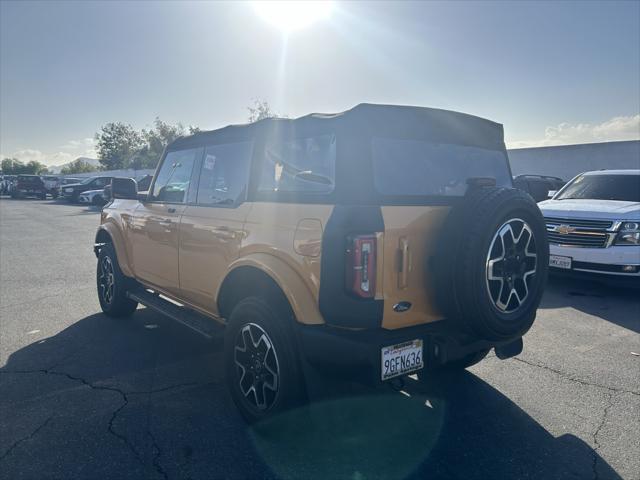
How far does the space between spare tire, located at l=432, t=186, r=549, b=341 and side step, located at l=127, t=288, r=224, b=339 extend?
1.80 meters

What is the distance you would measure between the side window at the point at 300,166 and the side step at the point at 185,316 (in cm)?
120

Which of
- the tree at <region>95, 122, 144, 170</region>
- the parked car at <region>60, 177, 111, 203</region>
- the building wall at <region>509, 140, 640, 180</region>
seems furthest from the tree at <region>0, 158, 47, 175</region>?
the building wall at <region>509, 140, 640, 180</region>

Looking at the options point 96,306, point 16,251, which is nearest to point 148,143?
point 16,251

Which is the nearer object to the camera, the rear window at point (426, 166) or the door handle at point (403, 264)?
the door handle at point (403, 264)

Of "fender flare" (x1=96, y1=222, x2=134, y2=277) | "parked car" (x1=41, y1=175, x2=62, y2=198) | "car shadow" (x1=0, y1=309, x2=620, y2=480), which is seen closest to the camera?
"car shadow" (x1=0, y1=309, x2=620, y2=480)

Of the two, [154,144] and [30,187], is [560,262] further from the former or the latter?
[154,144]

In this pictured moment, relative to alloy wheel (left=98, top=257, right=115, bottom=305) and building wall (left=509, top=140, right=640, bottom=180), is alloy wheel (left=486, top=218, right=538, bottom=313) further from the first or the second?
building wall (left=509, top=140, right=640, bottom=180)

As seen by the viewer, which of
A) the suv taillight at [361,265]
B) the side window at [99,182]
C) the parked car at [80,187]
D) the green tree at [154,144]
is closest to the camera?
the suv taillight at [361,265]

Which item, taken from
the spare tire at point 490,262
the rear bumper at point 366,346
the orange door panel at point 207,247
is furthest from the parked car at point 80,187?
the spare tire at point 490,262

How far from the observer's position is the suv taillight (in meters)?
2.28

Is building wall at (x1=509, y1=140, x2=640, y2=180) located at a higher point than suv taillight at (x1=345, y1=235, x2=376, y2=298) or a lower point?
higher

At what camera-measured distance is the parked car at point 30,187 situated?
1332 inches

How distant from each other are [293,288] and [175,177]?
7.17ft

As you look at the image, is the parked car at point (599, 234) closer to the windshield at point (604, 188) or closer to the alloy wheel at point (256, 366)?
the windshield at point (604, 188)
